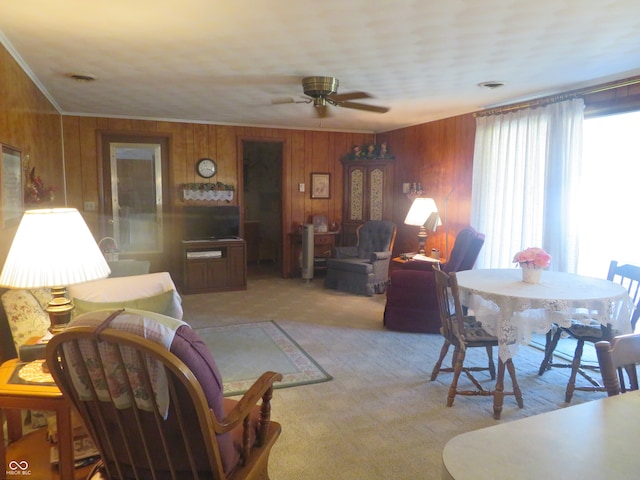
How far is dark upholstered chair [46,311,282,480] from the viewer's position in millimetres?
1285

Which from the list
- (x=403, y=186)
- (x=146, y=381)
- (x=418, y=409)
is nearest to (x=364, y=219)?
(x=403, y=186)

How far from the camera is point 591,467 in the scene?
91cm

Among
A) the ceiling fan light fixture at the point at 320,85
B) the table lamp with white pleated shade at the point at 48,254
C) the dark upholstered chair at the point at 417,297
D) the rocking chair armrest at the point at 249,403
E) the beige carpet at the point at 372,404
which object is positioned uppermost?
the ceiling fan light fixture at the point at 320,85

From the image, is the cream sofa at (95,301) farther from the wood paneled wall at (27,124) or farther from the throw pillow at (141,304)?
the wood paneled wall at (27,124)

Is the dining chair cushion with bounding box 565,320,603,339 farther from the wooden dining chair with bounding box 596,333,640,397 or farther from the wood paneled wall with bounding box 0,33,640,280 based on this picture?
the wood paneled wall with bounding box 0,33,640,280

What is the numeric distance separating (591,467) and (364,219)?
6.36 metres

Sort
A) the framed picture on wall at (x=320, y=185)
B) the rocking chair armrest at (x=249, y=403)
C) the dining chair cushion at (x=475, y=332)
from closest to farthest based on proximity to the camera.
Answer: the rocking chair armrest at (x=249, y=403) → the dining chair cushion at (x=475, y=332) → the framed picture on wall at (x=320, y=185)

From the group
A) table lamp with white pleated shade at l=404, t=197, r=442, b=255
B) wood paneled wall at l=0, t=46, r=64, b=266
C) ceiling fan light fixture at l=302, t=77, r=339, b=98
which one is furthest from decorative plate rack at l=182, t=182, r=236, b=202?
ceiling fan light fixture at l=302, t=77, r=339, b=98

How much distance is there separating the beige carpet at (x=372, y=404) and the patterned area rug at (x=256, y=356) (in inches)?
4.4

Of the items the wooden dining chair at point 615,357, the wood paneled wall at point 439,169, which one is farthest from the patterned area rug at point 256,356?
the wood paneled wall at point 439,169

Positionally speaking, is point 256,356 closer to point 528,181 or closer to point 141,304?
point 141,304

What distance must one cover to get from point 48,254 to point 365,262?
15.3ft

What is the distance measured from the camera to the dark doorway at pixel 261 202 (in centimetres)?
855

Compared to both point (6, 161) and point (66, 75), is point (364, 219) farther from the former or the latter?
point (6, 161)
